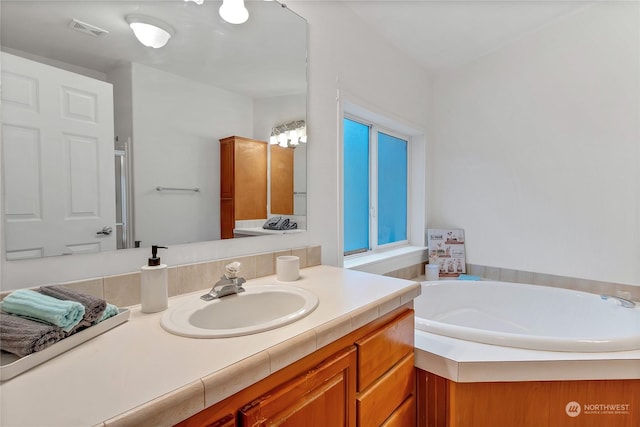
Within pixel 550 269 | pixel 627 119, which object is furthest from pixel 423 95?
pixel 550 269

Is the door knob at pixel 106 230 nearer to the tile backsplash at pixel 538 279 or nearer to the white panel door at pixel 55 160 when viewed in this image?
the white panel door at pixel 55 160

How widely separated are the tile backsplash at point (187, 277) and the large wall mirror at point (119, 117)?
0.10 metres

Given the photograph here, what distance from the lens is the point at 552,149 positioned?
2252 mm

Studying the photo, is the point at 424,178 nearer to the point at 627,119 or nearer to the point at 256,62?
the point at 627,119

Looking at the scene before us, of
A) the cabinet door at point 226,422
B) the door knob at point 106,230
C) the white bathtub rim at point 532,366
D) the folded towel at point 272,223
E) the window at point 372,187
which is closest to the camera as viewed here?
the cabinet door at point 226,422

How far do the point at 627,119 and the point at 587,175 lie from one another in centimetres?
39

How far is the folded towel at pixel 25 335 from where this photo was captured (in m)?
0.60

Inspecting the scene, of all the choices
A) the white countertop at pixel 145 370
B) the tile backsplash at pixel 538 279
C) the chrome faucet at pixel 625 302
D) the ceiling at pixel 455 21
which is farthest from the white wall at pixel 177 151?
the chrome faucet at pixel 625 302

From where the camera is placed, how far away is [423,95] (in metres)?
2.70

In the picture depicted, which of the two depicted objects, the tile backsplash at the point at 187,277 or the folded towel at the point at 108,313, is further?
the tile backsplash at the point at 187,277

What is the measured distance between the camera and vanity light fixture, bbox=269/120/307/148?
1495 millimetres

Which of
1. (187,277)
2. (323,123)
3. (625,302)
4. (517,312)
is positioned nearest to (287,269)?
(187,277)

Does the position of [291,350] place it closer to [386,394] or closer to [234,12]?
[386,394]

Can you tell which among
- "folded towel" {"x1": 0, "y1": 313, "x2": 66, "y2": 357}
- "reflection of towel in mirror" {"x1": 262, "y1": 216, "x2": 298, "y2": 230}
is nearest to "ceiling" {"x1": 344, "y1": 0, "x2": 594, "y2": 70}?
"reflection of towel in mirror" {"x1": 262, "y1": 216, "x2": 298, "y2": 230}
